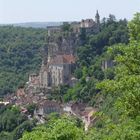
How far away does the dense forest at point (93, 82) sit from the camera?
9.73 meters

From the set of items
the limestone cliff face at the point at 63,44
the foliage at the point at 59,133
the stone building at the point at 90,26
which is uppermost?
the foliage at the point at 59,133

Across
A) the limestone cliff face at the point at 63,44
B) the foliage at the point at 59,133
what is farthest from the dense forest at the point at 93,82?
the limestone cliff face at the point at 63,44

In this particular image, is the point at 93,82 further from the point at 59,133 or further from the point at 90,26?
the point at 59,133

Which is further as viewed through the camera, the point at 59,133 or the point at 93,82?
the point at 93,82

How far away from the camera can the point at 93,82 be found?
184ft

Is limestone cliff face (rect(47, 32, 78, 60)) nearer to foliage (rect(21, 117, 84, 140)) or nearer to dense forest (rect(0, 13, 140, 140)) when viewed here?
dense forest (rect(0, 13, 140, 140))

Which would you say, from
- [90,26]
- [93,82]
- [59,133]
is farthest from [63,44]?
[59,133]

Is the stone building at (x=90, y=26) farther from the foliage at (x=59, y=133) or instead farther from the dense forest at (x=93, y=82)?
the foliage at (x=59, y=133)

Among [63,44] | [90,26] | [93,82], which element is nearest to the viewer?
[93,82]

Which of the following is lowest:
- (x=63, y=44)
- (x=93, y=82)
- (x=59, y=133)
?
(x=93, y=82)

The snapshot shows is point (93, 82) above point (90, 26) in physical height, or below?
below

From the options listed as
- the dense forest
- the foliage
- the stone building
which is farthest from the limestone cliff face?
the foliage

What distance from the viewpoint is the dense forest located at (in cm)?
973

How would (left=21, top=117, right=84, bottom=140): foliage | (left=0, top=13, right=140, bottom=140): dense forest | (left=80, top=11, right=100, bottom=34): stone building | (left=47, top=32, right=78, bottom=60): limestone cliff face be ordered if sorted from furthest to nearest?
1. (left=80, top=11, right=100, bottom=34): stone building
2. (left=47, top=32, right=78, bottom=60): limestone cliff face
3. (left=0, top=13, right=140, bottom=140): dense forest
4. (left=21, top=117, right=84, bottom=140): foliage
